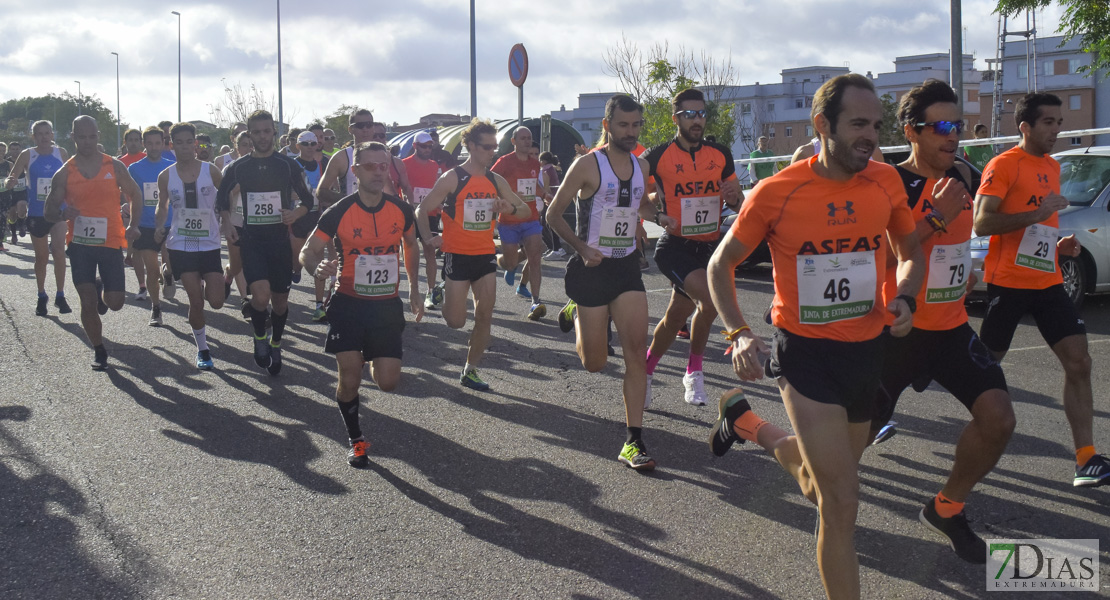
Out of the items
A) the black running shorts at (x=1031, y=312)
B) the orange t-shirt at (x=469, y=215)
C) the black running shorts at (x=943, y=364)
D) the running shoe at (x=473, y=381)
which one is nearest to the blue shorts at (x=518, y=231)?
the orange t-shirt at (x=469, y=215)

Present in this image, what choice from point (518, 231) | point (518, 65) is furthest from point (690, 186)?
point (518, 65)

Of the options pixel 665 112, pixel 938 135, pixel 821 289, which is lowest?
pixel 821 289

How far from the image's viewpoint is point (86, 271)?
8.60 meters

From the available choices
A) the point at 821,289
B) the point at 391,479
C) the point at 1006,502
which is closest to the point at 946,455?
the point at 1006,502

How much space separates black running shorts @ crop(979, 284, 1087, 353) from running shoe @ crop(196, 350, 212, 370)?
6171mm

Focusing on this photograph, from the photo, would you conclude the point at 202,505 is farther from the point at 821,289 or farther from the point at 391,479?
the point at 821,289

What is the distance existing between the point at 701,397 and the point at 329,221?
2.77 metres

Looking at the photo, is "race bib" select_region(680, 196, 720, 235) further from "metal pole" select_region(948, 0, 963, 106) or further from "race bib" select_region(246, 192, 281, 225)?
"metal pole" select_region(948, 0, 963, 106)

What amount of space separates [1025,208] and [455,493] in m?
3.31

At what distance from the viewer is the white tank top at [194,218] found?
335 inches

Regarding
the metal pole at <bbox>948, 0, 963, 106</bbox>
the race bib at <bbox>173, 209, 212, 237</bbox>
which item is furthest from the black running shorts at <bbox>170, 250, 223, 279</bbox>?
the metal pole at <bbox>948, 0, 963, 106</bbox>

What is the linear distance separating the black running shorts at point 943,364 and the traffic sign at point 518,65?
12.0 metres

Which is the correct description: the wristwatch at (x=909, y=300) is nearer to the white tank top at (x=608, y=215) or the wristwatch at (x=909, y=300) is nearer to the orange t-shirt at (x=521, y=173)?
the white tank top at (x=608, y=215)

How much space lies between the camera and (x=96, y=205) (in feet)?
28.8
